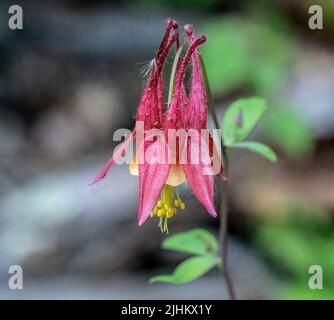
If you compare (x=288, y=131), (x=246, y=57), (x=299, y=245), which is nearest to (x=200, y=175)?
(x=299, y=245)

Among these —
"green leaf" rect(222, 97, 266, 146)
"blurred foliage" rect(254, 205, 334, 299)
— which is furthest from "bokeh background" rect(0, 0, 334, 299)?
"green leaf" rect(222, 97, 266, 146)

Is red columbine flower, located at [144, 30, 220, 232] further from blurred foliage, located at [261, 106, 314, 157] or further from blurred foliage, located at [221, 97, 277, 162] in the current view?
blurred foliage, located at [261, 106, 314, 157]

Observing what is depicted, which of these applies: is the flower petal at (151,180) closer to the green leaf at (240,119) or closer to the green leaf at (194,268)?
the green leaf at (240,119)

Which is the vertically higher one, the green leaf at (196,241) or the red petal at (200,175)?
the red petal at (200,175)

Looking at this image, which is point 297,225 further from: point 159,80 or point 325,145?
point 159,80

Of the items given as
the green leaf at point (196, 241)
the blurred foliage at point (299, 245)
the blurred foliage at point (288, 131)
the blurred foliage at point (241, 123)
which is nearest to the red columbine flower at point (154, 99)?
the blurred foliage at point (241, 123)
